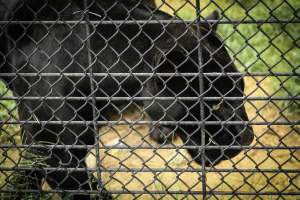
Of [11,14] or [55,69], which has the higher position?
[11,14]

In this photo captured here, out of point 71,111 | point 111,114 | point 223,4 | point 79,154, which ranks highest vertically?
point 223,4

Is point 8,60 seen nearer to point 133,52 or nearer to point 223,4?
point 133,52

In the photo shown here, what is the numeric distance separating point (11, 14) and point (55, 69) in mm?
542

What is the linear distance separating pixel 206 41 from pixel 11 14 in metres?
1.52

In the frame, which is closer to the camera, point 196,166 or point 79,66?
point 79,66

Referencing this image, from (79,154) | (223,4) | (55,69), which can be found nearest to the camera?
(55,69)

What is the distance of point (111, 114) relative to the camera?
235 inches

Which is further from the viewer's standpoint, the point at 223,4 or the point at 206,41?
the point at 223,4

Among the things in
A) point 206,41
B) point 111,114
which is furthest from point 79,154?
point 111,114

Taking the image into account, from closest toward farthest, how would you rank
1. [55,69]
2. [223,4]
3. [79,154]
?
[55,69] < [79,154] < [223,4]

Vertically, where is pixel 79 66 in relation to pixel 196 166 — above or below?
above

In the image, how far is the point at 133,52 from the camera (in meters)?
3.89

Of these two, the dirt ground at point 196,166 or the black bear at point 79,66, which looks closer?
the black bear at point 79,66

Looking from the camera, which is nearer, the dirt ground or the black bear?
the black bear
